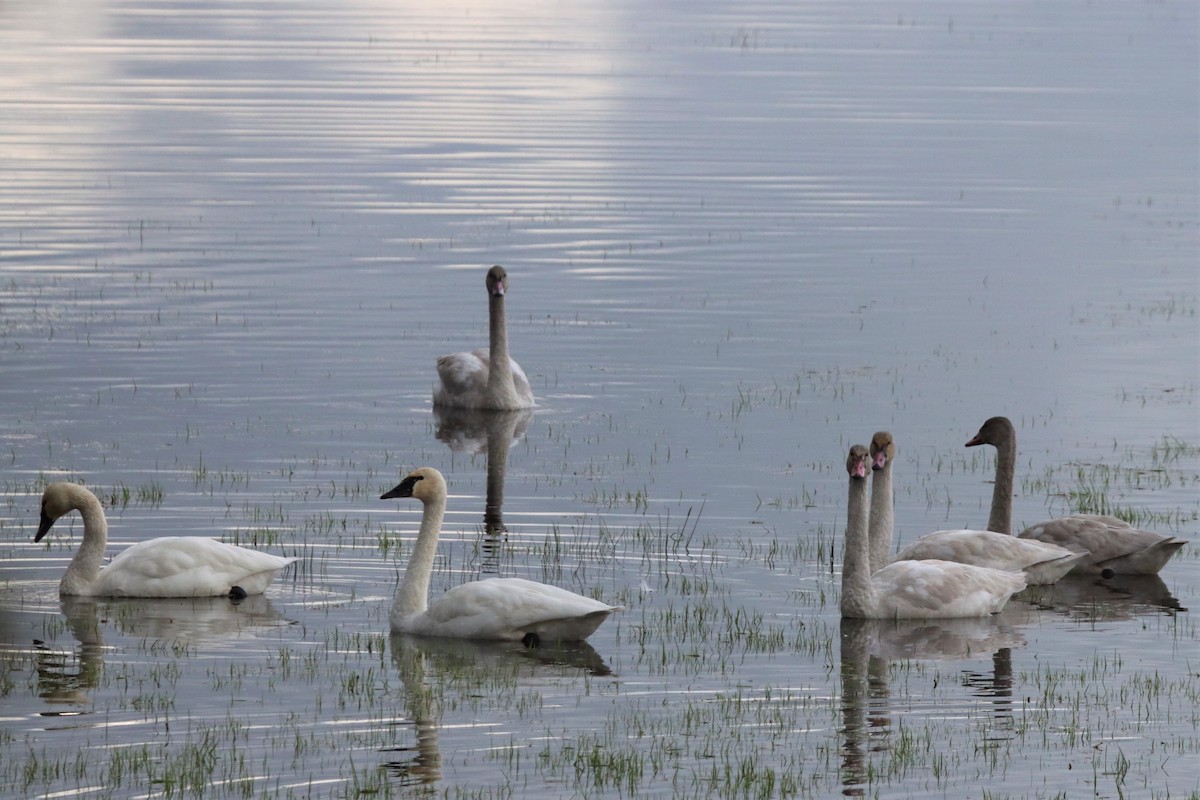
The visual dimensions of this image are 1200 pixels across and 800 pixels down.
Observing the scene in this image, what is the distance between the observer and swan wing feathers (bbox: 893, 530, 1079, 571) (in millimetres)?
13688

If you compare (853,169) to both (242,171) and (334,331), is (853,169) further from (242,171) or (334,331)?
(334,331)

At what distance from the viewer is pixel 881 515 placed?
46.4 ft

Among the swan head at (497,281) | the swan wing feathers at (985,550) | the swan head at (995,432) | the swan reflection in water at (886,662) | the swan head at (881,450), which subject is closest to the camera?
the swan reflection in water at (886,662)

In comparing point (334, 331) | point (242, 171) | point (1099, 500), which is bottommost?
point (1099, 500)

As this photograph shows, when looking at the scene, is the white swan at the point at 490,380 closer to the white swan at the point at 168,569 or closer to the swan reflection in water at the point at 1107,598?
the swan reflection in water at the point at 1107,598

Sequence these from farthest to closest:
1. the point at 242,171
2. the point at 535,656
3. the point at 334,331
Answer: the point at 242,171 < the point at 334,331 < the point at 535,656

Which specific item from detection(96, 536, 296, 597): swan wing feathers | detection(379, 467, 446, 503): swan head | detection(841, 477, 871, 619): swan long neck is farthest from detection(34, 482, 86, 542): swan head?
detection(841, 477, 871, 619): swan long neck

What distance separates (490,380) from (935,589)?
8.17 metres

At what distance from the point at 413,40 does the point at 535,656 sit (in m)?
60.5

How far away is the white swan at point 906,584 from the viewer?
12797 mm

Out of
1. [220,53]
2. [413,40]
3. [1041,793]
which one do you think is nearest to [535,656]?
[1041,793]

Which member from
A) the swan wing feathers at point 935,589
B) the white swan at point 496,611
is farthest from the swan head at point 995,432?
the white swan at point 496,611

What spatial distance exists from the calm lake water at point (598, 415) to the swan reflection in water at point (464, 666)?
41 mm

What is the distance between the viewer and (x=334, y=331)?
930 inches
